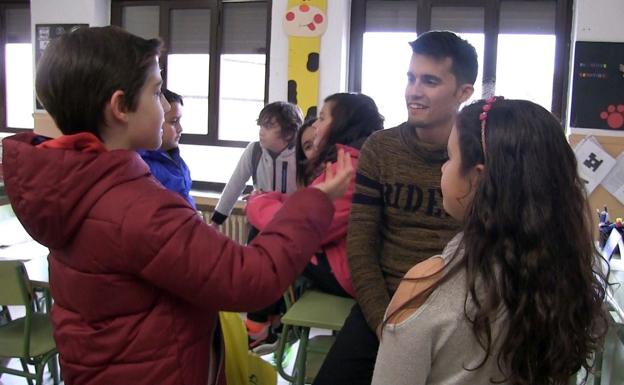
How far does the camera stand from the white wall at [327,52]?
3.96 metres

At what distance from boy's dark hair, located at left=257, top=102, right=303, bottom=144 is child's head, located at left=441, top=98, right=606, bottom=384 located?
2167 mm

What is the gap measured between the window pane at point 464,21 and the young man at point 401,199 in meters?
2.37

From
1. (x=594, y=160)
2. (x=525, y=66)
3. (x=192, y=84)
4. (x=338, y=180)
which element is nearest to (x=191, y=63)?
(x=192, y=84)

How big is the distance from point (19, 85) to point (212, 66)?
6.74 feet

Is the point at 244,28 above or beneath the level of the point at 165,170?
above

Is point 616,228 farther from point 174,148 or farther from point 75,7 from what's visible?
point 75,7

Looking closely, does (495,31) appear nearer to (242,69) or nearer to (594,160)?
(594,160)

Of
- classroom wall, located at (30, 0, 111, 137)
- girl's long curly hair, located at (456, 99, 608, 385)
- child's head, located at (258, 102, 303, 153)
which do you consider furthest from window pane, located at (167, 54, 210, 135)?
girl's long curly hair, located at (456, 99, 608, 385)

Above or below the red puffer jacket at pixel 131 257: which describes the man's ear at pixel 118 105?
above

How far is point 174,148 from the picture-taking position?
2211 millimetres

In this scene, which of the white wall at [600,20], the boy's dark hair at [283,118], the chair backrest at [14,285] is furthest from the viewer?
the white wall at [600,20]

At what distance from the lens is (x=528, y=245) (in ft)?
2.98

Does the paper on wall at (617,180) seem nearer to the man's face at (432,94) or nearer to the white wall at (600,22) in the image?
the white wall at (600,22)

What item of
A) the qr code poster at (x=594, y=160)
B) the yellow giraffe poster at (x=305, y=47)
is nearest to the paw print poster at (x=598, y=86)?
the qr code poster at (x=594, y=160)
